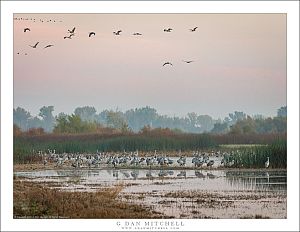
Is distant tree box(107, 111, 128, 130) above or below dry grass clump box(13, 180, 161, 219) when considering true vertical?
above

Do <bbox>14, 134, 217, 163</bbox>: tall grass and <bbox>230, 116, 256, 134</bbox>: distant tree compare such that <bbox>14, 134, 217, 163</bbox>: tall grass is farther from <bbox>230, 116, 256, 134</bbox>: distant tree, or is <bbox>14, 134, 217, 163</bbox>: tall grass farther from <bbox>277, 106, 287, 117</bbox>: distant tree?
<bbox>277, 106, 287, 117</bbox>: distant tree

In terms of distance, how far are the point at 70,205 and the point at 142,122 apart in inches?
39.5

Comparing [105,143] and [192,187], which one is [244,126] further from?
[105,143]

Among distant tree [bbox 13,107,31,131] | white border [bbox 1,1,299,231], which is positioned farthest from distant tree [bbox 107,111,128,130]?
white border [bbox 1,1,299,231]

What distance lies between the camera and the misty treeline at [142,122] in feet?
28.3

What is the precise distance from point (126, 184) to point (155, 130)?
0.57 m

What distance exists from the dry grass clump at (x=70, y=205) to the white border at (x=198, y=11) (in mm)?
71

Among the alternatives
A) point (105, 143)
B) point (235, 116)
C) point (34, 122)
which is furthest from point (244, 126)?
point (34, 122)

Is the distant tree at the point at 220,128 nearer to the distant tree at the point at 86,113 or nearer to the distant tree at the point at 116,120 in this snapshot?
the distant tree at the point at 116,120

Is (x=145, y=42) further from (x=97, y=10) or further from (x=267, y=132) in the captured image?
(x=267, y=132)

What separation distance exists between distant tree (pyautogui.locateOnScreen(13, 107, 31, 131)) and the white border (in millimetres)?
51

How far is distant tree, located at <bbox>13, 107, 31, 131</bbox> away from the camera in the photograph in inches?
341

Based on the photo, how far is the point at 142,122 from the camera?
861 centimetres

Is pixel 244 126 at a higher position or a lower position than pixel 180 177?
higher
